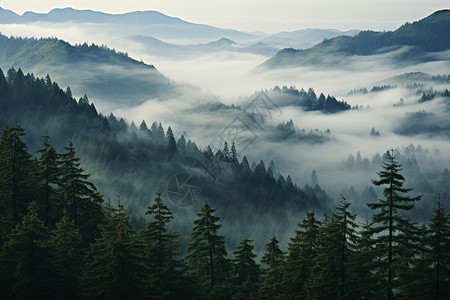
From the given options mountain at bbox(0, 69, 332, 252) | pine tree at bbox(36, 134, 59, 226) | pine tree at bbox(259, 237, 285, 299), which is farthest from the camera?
mountain at bbox(0, 69, 332, 252)

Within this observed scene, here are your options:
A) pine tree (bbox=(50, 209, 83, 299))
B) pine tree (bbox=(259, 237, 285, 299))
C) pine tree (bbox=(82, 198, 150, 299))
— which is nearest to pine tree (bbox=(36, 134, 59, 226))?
pine tree (bbox=(50, 209, 83, 299))

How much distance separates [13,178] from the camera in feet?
137

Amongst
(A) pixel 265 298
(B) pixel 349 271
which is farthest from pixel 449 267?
(A) pixel 265 298

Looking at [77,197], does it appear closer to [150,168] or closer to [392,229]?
[392,229]

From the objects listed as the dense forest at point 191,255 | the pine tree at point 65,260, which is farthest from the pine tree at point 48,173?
the pine tree at point 65,260

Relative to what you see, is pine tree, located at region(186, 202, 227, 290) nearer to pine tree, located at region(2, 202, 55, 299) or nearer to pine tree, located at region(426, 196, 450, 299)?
pine tree, located at region(2, 202, 55, 299)

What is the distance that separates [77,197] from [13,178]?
6.78m

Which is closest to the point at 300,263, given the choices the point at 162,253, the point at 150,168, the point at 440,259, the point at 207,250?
the point at 207,250

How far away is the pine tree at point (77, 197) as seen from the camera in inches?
1556

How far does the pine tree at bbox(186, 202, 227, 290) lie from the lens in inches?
1483

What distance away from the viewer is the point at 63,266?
118ft

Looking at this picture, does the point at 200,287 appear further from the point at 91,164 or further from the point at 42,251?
the point at 91,164

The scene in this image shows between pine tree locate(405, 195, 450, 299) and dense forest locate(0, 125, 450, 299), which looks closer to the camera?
pine tree locate(405, 195, 450, 299)

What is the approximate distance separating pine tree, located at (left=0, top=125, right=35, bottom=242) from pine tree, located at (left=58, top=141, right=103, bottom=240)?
365 centimetres
